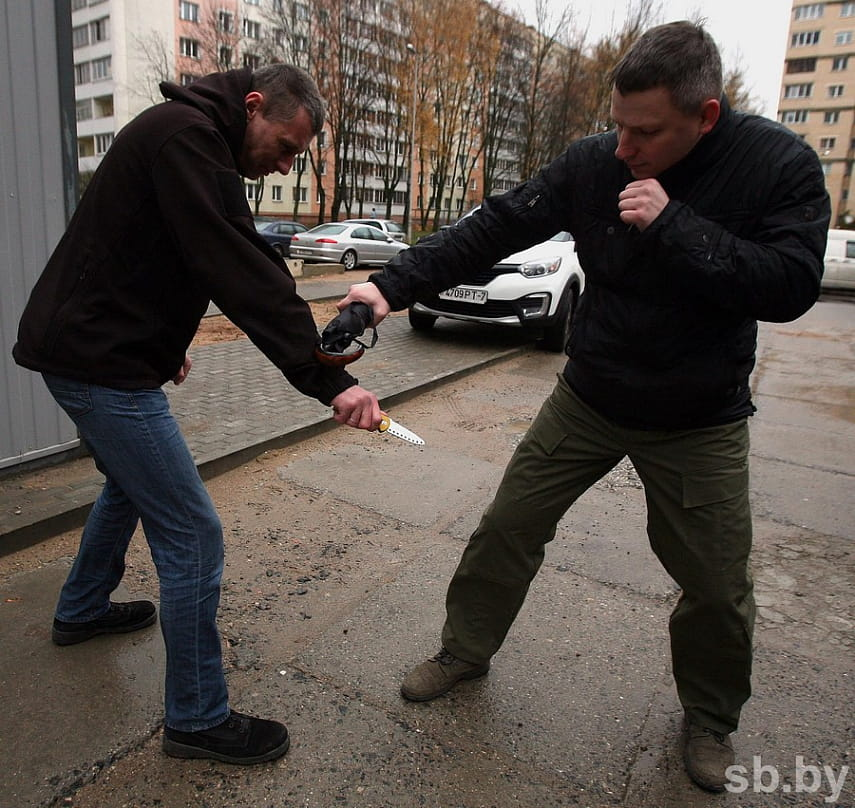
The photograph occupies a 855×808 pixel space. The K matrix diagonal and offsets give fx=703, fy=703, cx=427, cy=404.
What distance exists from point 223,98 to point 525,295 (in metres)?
6.98

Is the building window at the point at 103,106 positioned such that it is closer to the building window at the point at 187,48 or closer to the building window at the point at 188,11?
the building window at the point at 187,48

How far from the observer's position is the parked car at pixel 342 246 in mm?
22031

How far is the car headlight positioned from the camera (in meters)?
8.73

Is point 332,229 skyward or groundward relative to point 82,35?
groundward

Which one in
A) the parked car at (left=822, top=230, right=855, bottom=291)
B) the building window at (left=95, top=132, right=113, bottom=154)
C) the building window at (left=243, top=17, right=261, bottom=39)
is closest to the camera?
the parked car at (left=822, top=230, right=855, bottom=291)

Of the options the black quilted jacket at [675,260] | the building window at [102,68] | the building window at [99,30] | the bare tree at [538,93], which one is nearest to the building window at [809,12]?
the bare tree at [538,93]

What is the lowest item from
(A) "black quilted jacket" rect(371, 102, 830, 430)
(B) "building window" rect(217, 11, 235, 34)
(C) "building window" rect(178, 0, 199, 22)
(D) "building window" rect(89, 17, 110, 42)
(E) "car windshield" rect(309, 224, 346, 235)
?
(E) "car windshield" rect(309, 224, 346, 235)

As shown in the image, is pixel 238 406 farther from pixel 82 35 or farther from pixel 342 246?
pixel 82 35

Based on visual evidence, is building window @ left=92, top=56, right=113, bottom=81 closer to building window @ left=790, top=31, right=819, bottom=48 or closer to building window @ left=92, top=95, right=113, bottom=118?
building window @ left=92, top=95, right=113, bottom=118

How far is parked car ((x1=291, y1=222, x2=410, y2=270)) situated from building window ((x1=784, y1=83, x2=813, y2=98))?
69.8m

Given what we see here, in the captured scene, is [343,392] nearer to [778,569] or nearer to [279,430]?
[778,569]

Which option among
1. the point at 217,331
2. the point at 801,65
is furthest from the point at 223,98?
the point at 801,65

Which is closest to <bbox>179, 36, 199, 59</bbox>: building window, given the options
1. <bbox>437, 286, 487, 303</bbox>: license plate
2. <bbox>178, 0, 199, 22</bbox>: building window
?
<bbox>178, 0, 199, 22</bbox>: building window

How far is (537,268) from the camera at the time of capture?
8.76 meters
